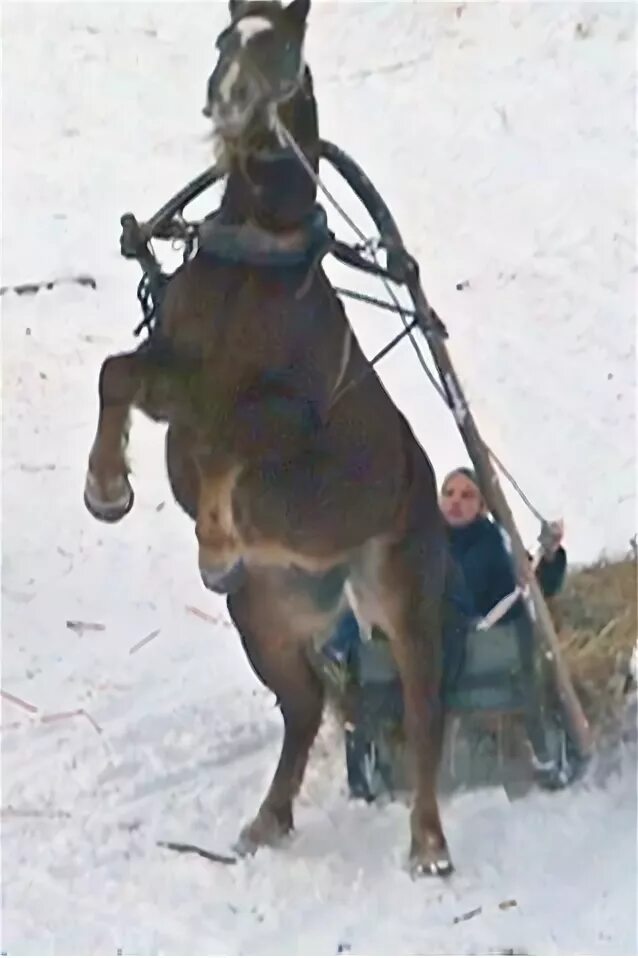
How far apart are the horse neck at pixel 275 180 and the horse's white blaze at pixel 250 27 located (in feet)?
0.16

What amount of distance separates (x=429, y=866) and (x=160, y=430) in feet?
1.30

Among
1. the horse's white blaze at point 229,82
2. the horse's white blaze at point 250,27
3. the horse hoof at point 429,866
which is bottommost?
the horse hoof at point 429,866

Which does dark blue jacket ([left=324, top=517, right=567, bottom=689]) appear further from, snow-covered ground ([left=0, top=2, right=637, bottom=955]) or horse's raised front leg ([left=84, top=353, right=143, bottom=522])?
horse's raised front leg ([left=84, top=353, right=143, bottom=522])

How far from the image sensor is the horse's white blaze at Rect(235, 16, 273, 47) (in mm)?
903

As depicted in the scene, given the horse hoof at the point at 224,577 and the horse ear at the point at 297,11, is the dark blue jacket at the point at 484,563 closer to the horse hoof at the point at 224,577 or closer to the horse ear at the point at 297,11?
the horse hoof at the point at 224,577

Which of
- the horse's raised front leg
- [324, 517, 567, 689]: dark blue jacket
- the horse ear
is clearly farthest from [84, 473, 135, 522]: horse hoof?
the horse ear

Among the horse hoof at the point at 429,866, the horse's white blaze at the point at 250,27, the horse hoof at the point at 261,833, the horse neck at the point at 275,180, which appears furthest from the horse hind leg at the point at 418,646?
the horse's white blaze at the point at 250,27

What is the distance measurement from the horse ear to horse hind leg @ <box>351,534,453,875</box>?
37 centimetres

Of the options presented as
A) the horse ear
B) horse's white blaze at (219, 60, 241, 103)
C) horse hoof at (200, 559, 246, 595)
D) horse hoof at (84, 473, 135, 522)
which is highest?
the horse ear

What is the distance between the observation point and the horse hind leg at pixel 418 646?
1.00 metres

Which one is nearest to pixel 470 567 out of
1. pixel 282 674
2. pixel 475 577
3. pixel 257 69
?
pixel 475 577

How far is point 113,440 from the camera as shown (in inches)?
37.4

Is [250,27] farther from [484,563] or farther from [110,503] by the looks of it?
[484,563]

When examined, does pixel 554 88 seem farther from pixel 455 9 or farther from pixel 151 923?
pixel 151 923
